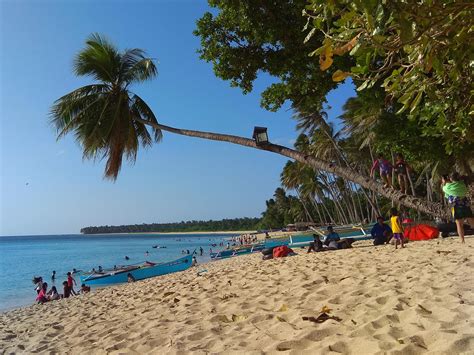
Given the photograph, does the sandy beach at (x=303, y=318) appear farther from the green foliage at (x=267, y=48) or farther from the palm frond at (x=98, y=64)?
the palm frond at (x=98, y=64)

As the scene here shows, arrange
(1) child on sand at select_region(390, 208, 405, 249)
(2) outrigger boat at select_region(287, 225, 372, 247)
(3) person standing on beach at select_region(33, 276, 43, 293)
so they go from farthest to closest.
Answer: (2) outrigger boat at select_region(287, 225, 372, 247) < (3) person standing on beach at select_region(33, 276, 43, 293) < (1) child on sand at select_region(390, 208, 405, 249)

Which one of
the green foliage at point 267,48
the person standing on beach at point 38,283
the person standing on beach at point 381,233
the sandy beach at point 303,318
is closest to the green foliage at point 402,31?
the sandy beach at point 303,318

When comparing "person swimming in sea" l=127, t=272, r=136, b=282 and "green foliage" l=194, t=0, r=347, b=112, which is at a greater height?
"green foliage" l=194, t=0, r=347, b=112

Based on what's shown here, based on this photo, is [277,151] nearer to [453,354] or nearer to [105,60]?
[453,354]

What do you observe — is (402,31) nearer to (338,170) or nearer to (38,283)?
(338,170)

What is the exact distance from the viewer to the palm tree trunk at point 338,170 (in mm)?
4996

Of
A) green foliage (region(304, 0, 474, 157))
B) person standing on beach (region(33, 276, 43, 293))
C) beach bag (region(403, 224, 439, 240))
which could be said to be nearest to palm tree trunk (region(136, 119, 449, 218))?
green foliage (region(304, 0, 474, 157))

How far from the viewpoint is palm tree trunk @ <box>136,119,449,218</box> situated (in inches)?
197

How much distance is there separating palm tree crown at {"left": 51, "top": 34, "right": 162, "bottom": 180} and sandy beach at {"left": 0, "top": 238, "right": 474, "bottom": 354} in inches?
192

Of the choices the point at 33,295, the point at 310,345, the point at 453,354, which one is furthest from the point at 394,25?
the point at 33,295

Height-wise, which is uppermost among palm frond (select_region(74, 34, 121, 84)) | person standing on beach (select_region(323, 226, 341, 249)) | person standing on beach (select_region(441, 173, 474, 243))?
palm frond (select_region(74, 34, 121, 84))

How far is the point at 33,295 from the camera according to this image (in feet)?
64.2

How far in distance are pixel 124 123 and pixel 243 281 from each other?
5823 millimetres

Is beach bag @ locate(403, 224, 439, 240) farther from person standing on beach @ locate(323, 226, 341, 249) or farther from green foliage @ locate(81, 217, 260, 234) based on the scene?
green foliage @ locate(81, 217, 260, 234)
